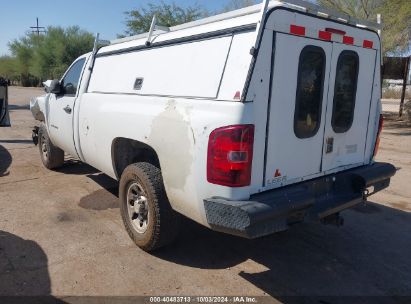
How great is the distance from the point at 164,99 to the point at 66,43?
5143 centimetres

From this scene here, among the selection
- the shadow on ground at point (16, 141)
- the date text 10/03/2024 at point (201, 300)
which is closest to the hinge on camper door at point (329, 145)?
the date text 10/03/2024 at point (201, 300)

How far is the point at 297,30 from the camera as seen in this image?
3.30 metres

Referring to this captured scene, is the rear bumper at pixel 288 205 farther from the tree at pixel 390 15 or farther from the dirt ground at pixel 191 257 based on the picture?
the tree at pixel 390 15

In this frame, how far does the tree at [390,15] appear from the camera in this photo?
15398 mm

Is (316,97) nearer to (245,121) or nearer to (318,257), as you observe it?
(245,121)

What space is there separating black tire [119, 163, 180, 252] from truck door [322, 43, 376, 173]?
5.14ft

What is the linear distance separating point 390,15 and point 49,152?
1463 cm

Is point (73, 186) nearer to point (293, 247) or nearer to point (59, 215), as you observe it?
point (59, 215)

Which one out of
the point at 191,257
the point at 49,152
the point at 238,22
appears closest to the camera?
the point at 238,22

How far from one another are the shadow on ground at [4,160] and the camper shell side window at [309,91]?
18.3ft

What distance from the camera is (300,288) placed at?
11.6ft

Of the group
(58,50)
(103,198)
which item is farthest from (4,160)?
(58,50)

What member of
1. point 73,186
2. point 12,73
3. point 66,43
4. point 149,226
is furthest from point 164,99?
point 12,73

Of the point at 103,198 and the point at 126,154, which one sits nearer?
the point at 126,154
